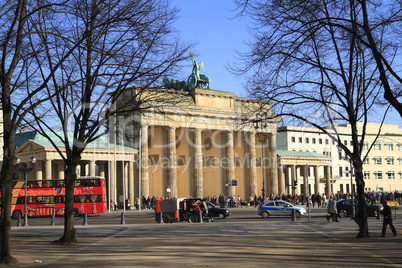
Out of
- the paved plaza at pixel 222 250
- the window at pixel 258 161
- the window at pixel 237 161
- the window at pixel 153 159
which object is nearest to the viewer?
the paved plaza at pixel 222 250

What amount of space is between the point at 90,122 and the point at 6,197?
8.68 m

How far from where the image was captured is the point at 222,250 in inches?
745

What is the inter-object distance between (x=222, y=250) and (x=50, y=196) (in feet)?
119

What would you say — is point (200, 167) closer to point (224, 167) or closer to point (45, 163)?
point (224, 167)

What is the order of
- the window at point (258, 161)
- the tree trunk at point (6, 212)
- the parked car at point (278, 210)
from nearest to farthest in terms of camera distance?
the tree trunk at point (6, 212) → the parked car at point (278, 210) → the window at point (258, 161)

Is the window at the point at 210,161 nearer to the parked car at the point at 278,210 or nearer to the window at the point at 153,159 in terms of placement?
the window at the point at 153,159

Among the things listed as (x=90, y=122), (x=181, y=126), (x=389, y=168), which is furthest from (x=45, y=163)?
(x=389, y=168)

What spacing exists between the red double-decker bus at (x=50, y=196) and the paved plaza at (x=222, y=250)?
83.3ft

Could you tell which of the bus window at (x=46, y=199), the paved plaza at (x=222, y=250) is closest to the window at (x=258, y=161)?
the bus window at (x=46, y=199)

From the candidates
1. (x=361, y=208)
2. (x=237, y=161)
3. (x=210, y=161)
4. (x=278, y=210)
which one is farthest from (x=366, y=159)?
(x=361, y=208)

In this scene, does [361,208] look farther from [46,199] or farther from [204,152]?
[204,152]

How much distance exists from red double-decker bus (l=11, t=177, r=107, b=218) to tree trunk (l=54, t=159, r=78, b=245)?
29706mm

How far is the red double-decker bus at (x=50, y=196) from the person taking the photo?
169ft

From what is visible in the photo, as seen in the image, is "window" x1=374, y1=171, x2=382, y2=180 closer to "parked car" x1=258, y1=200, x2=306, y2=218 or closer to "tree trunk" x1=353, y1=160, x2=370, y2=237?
"parked car" x1=258, y1=200, x2=306, y2=218
